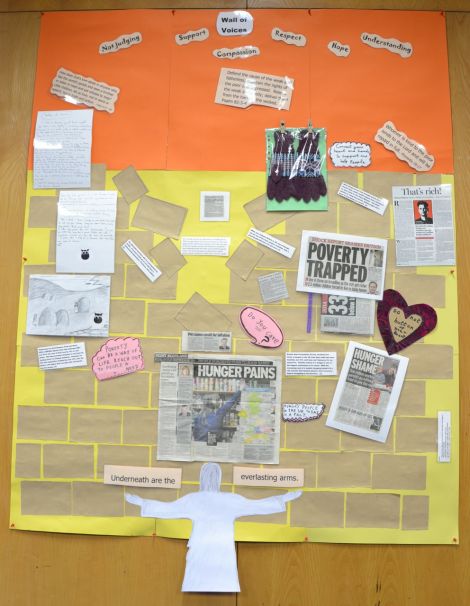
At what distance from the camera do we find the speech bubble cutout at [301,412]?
1.23 metres

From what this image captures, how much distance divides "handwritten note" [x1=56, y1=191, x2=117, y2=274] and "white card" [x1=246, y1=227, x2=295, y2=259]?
37cm

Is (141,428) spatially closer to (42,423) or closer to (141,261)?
(42,423)

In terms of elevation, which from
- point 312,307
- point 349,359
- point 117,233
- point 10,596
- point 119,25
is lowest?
point 10,596

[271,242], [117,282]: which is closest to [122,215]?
[117,282]

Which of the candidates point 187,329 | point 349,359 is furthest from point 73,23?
point 349,359

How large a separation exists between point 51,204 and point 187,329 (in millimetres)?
499

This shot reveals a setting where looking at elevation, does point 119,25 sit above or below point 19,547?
above

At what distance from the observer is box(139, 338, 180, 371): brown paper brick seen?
1247mm

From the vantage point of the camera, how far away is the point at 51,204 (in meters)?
1.28

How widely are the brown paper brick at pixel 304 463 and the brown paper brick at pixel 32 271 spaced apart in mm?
777

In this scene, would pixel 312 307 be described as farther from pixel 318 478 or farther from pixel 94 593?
pixel 94 593

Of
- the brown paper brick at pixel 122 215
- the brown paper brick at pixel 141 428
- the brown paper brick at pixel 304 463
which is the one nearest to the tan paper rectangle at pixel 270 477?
the brown paper brick at pixel 304 463

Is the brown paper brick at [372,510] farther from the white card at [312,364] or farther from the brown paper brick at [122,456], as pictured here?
the brown paper brick at [122,456]

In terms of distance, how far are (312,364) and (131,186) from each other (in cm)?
67
